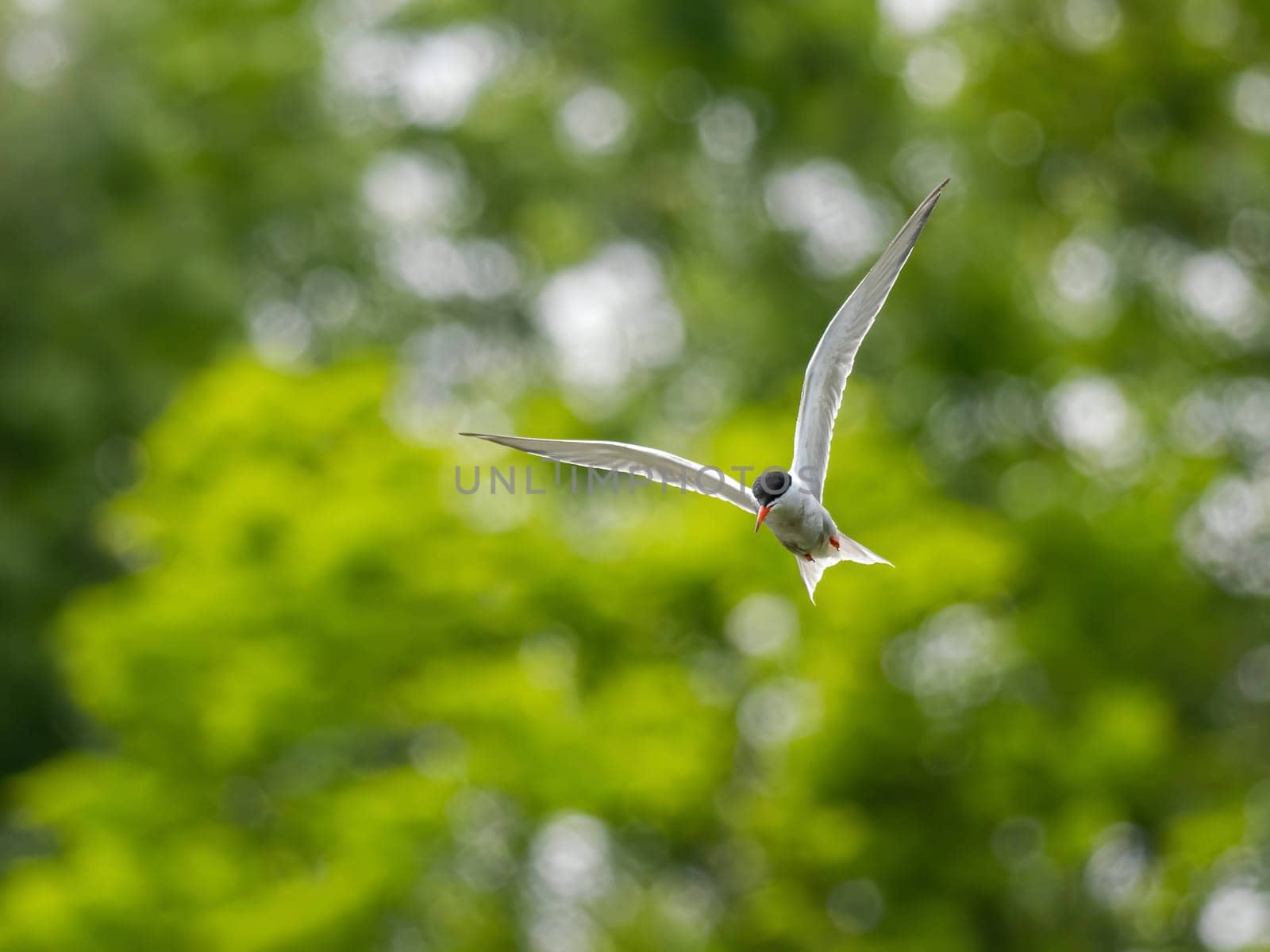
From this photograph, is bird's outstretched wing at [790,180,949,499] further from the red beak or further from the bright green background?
the bright green background

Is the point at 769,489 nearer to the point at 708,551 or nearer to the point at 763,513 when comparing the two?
the point at 763,513

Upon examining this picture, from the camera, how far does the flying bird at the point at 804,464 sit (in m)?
1.53

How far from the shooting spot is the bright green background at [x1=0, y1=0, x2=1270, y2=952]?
1178cm

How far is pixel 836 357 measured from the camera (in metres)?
1.88

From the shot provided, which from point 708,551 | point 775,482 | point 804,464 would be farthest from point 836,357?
point 708,551

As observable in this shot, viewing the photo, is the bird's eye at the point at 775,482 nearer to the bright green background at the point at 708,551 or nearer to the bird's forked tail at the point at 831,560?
the bird's forked tail at the point at 831,560

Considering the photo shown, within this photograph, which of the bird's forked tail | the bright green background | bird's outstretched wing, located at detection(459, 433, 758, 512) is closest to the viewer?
bird's outstretched wing, located at detection(459, 433, 758, 512)

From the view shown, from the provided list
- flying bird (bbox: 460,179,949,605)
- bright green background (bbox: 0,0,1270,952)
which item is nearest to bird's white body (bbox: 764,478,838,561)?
flying bird (bbox: 460,179,949,605)

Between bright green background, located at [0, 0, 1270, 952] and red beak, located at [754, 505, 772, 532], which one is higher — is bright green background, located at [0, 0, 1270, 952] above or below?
above

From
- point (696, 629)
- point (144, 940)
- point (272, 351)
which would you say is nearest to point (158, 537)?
point (144, 940)

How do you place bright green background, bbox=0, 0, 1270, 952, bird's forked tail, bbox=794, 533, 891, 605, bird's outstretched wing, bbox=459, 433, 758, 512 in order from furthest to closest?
bright green background, bbox=0, 0, 1270, 952 < bird's forked tail, bbox=794, 533, 891, 605 < bird's outstretched wing, bbox=459, 433, 758, 512

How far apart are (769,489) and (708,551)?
10.9 m

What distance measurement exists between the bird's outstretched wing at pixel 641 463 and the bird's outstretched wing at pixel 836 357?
0.07 meters

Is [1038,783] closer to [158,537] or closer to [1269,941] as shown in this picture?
[1269,941]
